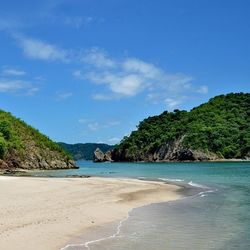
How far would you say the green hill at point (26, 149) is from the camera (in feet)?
345

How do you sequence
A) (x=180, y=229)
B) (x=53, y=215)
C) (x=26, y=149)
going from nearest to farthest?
(x=180, y=229) < (x=53, y=215) < (x=26, y=149)

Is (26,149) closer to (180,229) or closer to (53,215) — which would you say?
(53,215)

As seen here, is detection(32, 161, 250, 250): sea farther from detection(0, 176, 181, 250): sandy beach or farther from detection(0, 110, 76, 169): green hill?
→ detection(0, 110, 76, 169): green hill

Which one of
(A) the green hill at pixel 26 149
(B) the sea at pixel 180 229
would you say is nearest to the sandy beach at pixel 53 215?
(B) the sea at pixel 180 229

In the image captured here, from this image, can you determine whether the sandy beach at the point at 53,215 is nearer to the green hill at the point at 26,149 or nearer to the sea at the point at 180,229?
the sea at the point at 180,229

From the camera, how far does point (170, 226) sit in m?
18.4

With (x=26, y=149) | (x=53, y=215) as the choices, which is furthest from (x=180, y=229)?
(x=26, y=149)

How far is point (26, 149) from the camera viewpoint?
116688mm

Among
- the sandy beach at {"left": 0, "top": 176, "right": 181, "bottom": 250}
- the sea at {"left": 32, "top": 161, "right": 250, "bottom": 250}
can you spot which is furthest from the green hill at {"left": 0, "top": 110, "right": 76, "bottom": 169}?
the sea at {"left": 32, "top": 161, "right": 250, "bottom": 250}

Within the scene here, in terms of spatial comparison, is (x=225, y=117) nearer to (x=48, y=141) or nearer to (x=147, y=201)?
(x=48, y=141)

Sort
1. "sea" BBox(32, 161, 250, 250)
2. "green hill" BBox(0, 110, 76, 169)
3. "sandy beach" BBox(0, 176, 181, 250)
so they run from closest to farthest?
"sandy beach" BBox(0, 176, 181, 250)
"sea" BBox(32, 161, 250, 250)
"green hill" BBox(0, 110, 76, 169)

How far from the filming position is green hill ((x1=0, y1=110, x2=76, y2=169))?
105m

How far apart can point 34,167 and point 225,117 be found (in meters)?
111

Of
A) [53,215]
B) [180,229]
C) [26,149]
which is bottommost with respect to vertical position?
[180,229]
